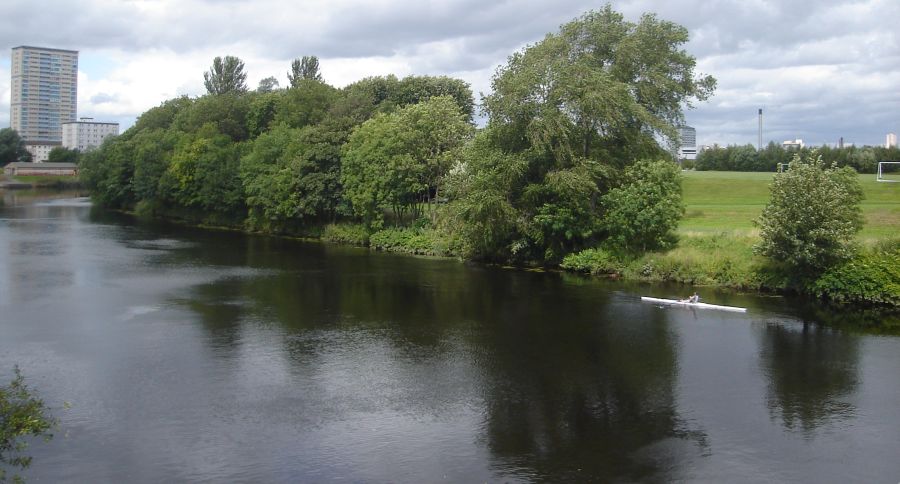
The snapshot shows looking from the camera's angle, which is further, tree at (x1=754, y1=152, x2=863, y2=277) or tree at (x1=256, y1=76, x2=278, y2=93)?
tree at (x1=256, y1=76, x2=278, y2=93)

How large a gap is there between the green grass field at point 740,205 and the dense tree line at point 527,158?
5.96m

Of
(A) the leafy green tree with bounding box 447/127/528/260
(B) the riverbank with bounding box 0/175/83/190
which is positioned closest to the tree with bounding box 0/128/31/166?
(B) the riverbank with bounding box 0/175/83/190

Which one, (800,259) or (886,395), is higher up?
(800,259)

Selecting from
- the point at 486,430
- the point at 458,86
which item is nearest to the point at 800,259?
the point at 486,430

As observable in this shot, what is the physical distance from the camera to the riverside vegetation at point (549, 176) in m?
45.6

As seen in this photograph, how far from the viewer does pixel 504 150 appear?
165 feet

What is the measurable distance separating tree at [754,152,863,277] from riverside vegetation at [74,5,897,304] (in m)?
1.41

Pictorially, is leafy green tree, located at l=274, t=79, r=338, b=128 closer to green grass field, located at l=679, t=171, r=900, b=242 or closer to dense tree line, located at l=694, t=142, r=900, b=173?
green grass field, located at l=679, t=171, r=900, b=242

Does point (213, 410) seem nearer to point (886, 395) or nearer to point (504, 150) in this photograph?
point (886, 395)

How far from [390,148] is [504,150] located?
1398 cm

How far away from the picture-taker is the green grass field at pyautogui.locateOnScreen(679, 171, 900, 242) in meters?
47.5

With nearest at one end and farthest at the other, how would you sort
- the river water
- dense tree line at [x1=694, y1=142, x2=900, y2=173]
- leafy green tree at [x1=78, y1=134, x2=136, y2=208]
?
1. the river water
2. dense tree line at [x1=694, y1=142, x2=900, y2=173]
3. leafy green tree at [x1=78, y1=134, x2=136, y2=208]

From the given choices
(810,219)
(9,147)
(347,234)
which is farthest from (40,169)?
(810,219)

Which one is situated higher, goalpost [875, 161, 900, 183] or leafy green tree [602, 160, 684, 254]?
goalpost [875, 161, 900, 183]
